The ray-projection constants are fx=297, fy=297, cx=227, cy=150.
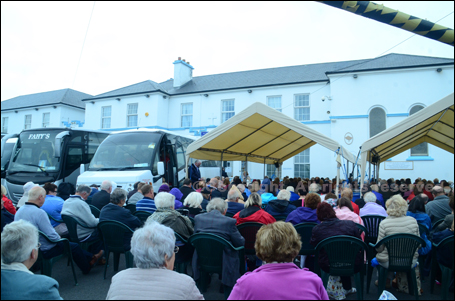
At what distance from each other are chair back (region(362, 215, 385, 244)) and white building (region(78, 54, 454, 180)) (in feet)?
41.0

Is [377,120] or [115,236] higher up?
[377,120]

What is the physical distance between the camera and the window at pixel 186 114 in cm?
2164

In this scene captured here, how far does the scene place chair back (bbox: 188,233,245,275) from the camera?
3825mm

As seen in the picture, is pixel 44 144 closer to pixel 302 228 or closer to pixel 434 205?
pixel 302 228

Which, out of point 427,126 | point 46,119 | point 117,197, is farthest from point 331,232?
point 46,119

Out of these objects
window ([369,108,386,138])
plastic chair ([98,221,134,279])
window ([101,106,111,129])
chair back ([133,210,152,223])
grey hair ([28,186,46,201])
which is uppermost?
window ([101,106,111,129])

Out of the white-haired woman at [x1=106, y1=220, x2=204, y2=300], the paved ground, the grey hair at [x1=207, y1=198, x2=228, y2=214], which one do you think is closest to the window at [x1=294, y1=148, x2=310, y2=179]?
the paved ground

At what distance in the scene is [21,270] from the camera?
208cm

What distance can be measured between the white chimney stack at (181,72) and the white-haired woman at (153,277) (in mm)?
22293

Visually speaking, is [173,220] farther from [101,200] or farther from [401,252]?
[401,252]

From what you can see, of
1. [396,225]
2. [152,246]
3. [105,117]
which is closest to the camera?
[152,246]

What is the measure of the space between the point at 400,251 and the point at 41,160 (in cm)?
1234

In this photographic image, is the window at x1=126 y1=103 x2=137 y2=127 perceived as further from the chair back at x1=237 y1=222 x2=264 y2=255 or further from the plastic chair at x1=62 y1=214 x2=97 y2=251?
the chair back at x1=237 y1=222 x2=264 y2=255

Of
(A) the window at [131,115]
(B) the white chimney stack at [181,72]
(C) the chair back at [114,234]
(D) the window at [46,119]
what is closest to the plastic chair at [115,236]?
(C) the chair back at [114,234]
